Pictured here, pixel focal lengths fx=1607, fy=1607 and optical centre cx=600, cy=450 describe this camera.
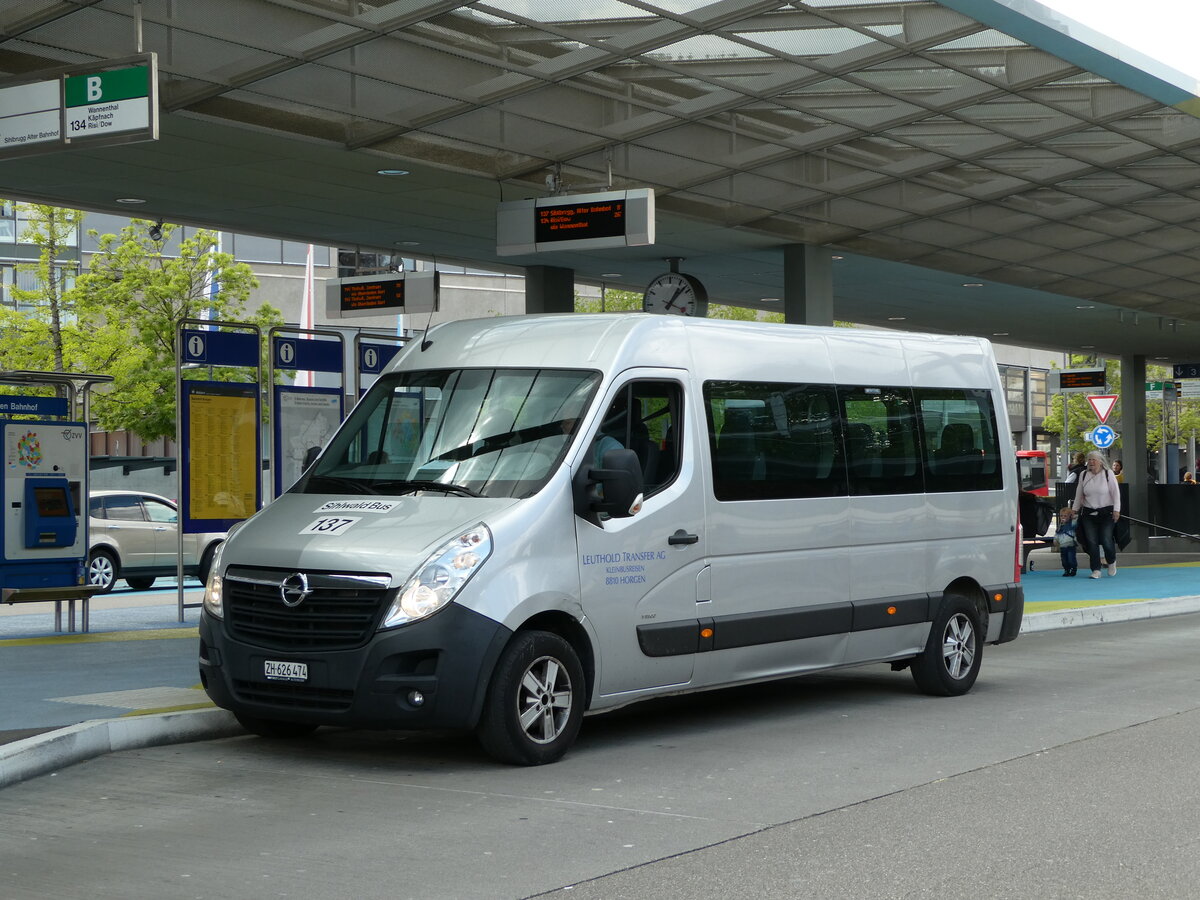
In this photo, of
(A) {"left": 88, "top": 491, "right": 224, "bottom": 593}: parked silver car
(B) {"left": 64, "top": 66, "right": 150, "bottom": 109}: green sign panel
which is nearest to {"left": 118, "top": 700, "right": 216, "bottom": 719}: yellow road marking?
(B) {"left": 64, "top": 66, "right": 150, "bottom": 109}: green sign panel

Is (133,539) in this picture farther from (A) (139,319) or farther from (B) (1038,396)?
(B) (1038,396)

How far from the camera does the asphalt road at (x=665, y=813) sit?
19.6 ft

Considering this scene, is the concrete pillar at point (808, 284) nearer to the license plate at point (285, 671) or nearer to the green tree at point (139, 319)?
the license plate at point (285, 671)

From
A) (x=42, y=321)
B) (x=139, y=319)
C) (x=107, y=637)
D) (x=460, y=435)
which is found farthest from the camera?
(x=42, y=321)

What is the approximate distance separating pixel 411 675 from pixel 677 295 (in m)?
15.8

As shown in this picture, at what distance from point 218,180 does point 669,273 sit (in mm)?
7991

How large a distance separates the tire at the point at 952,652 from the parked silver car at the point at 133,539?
14688mm

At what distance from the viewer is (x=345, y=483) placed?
912 cm

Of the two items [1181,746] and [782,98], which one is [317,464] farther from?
[782,98]

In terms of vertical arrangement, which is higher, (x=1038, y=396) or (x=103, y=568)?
(x=1038, y=396)

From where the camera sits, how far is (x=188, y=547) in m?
24.2

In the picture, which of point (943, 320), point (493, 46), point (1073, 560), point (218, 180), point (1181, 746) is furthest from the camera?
point (943, 320)

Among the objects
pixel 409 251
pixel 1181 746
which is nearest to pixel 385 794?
pixel 1181 746

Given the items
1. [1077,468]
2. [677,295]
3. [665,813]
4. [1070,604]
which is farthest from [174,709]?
[1077,468]
